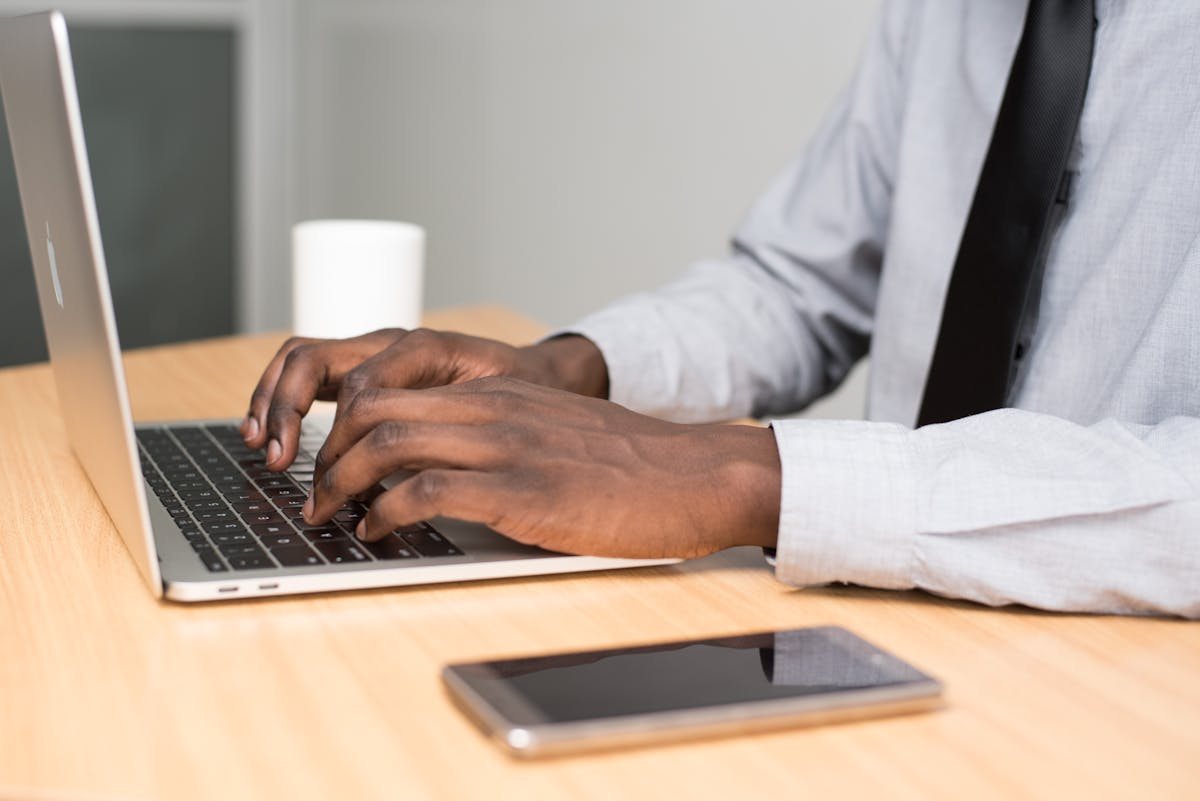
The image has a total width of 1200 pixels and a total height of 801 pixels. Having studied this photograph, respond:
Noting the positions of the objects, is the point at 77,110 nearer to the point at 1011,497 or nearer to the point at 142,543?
the point at 142,543

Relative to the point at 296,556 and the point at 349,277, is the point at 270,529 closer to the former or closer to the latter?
the point at 296,556

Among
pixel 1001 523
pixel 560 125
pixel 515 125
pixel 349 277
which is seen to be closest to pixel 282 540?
pixel 1001 523

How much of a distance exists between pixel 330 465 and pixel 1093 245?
1.86 feet

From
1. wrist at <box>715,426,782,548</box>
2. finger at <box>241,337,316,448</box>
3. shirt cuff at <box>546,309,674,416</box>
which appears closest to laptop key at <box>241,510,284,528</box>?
finger at <box>241,337,316,448</box>

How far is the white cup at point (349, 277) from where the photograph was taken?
1.16 metres

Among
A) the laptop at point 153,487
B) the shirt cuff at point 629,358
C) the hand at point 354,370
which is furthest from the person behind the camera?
the shirt cuff at point 629,358

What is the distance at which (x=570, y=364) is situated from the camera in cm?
104

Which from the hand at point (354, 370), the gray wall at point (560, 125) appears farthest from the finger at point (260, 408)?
the gray wall at point (560, 125)

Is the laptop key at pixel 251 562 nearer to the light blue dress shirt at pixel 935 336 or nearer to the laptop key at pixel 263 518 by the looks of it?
the laptop key at pixel 263 518

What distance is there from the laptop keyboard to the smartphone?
0.49ft

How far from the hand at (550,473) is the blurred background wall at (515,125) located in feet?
4.07

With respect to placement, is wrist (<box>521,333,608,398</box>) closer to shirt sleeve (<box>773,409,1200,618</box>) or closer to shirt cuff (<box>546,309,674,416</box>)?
shirt cuff (<box>546,309,674,416</box>)

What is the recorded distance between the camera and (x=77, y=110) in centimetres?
58

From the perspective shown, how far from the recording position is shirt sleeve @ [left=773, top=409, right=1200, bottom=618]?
683mm
